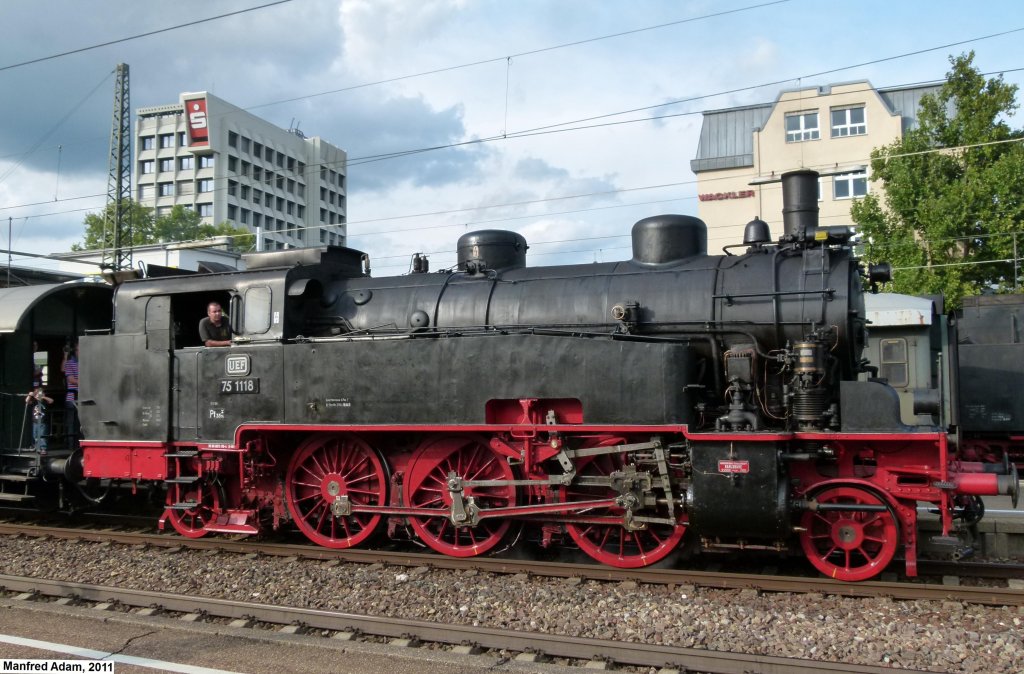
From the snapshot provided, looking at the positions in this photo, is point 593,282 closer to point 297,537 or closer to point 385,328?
point 385,328

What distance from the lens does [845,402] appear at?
6457 mm

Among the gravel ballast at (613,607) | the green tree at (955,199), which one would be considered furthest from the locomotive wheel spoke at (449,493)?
the green tree at (955,199)

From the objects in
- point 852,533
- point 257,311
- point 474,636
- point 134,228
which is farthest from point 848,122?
point 134,228

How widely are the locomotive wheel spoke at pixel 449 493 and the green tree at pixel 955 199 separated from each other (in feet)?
57.1

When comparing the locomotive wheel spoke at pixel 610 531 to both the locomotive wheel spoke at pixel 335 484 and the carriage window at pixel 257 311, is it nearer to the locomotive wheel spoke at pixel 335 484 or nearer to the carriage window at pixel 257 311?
the locomotive wheel spoke at pixel 335 484

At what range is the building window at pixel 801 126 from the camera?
3247cm

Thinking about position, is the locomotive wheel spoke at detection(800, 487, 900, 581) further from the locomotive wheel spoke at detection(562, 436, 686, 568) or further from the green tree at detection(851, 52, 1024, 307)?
the green tree at detection(851, 52, 1024, 307)

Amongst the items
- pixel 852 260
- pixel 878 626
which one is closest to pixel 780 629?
pixel 878 626

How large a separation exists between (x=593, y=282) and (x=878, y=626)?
4.02m

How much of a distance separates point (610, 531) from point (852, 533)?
2175 mm

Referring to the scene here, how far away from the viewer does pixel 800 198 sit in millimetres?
8047

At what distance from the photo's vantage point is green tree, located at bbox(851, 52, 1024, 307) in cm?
2073

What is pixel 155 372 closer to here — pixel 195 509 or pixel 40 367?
pixel 195 509

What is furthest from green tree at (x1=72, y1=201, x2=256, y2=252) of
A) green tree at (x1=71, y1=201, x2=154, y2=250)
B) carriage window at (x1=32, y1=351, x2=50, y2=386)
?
carriage window at (x1=32, y1=351, x2=50, y2=386)
